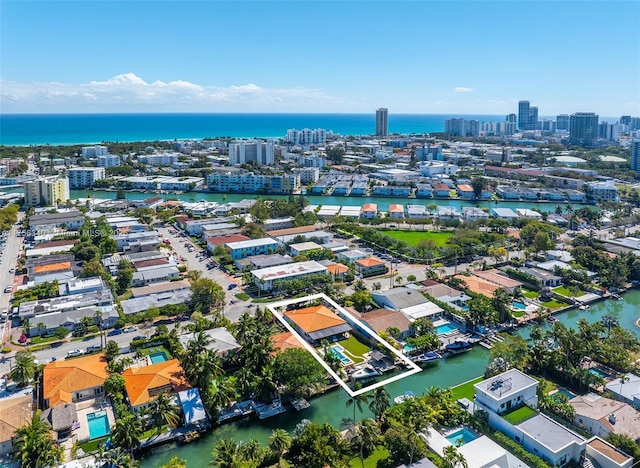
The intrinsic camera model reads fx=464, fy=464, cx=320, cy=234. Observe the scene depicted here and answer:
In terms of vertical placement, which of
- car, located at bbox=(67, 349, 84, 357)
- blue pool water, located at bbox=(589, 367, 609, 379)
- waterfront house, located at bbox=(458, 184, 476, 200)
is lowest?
car, located at bbox=(67, 349, 84, 357)

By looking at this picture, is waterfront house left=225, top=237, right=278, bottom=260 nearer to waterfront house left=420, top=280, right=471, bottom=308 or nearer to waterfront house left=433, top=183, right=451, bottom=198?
waterfront house left=420, top=280, right=471, bottom=308

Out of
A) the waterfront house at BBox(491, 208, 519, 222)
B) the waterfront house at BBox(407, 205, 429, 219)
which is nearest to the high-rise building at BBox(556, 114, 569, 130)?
the waterfront house at BBox(491, 208, 519, 222)

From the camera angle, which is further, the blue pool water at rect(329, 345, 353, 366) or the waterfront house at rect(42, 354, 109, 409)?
the blue pool water at rect(329, 345, 353, 366)

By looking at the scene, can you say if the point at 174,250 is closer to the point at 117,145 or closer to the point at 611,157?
the point at 117,145

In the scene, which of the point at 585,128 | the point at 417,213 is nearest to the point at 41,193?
the point at 417,213

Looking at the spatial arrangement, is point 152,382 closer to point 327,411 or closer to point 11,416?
point 11,416

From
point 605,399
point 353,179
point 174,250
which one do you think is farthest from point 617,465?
point 353,179
